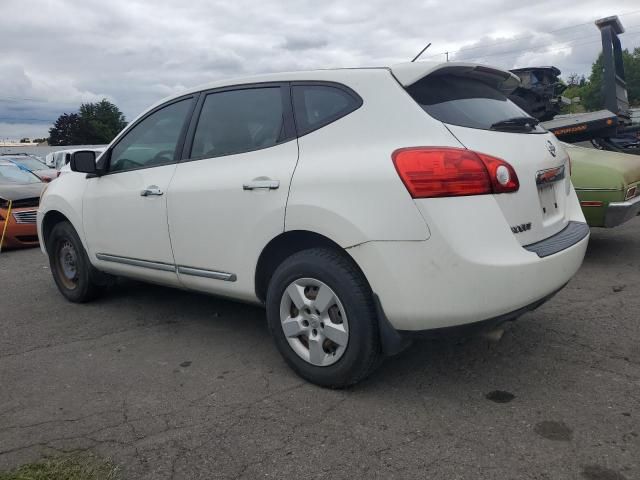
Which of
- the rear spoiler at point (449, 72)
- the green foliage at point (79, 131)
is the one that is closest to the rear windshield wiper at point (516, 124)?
the rear spoiler at point (449, 72)

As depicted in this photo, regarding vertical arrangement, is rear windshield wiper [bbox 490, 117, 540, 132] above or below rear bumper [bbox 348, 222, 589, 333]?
above

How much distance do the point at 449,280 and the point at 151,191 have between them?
2303mm

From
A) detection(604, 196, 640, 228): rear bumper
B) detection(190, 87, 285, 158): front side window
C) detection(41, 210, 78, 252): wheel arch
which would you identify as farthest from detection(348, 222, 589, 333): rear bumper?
detection(41, 210, 78, 252): wheel arch

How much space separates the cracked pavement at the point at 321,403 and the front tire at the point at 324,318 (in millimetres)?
167

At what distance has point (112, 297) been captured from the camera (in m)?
5.45

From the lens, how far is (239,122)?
3727 millimetres

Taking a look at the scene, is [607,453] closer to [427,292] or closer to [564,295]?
[427,292]

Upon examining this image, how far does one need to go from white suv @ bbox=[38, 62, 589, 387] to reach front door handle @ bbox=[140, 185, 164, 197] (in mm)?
14

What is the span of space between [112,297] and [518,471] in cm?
413

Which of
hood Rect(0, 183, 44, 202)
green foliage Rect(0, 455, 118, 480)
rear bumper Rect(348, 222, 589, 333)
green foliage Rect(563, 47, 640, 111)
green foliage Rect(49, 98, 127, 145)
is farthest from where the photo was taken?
green foliage Rect(563, 47, 640, 111)

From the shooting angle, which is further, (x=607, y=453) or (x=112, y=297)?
(x=112, y=297)

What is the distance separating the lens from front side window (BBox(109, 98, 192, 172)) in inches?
162

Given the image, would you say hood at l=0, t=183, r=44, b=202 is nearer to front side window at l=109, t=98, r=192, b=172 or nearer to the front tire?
front side window at l=109, t=98, r=192, b=172

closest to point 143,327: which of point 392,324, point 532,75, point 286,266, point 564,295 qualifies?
point 286,266
